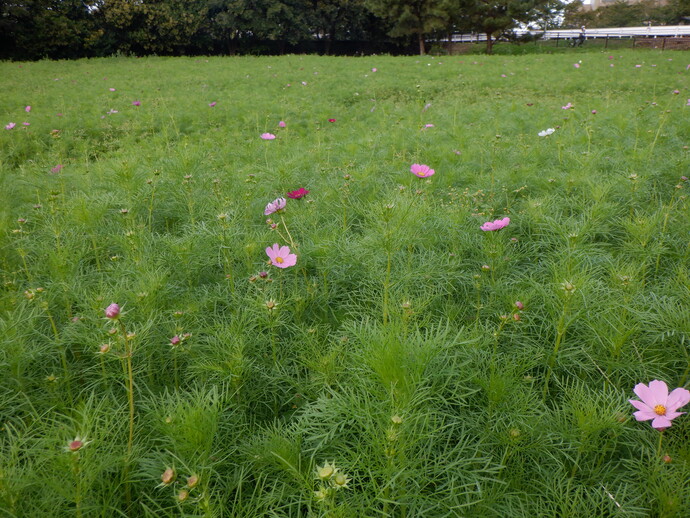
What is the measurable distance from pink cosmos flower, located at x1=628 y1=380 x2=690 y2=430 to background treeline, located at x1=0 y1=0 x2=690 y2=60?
19.0 metres

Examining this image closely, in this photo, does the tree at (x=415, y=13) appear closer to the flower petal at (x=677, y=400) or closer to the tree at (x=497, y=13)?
the tree at (x=497, y=13)

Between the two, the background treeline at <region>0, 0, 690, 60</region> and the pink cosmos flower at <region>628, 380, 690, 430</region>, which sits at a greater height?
the background treeline at <region>0, 0, 690, 60</region>

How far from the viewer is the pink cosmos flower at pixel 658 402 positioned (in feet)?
2.60

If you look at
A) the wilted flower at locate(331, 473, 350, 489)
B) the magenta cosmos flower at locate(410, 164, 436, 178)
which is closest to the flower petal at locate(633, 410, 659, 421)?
the wilted flower at locate(331, 473, 350, 489)

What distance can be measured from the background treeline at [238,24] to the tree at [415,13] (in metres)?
0.04

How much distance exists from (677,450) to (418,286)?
0.79m

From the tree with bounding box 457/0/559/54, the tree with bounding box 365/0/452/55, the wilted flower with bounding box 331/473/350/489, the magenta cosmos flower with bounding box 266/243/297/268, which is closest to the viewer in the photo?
the wilted flower with bounding box 331/473/350/489

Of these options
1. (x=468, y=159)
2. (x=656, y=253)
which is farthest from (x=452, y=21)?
(x=656, y=253)

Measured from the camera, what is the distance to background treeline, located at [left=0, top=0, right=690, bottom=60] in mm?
15086

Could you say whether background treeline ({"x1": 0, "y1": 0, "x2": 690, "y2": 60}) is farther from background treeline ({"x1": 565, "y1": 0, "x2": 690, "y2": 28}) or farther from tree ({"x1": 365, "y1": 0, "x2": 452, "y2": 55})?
background treeline ({"x1": 565, "y1": 0, "x2": 690, "y2": 28})

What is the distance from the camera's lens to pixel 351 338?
1251mm

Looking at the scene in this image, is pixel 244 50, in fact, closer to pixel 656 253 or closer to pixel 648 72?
pixel 648 72

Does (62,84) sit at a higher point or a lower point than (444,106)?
higher

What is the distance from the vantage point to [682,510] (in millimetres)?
806
